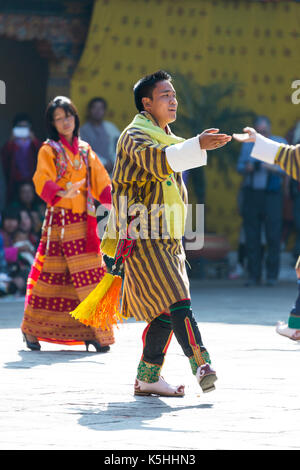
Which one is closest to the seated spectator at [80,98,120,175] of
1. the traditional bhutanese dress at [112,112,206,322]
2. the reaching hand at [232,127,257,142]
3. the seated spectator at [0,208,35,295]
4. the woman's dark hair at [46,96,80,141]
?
the seated spectator at [0,208,35,295]

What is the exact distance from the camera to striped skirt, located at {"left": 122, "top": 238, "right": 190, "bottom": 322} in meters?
5.33

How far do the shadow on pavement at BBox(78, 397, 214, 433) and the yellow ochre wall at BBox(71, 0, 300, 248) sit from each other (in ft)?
31.1

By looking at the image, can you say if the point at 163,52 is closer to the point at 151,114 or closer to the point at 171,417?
the point at 151,114

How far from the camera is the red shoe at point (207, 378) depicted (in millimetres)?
5137

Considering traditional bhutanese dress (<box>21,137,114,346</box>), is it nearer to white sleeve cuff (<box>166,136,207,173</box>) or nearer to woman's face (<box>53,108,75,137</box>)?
woman's face (<box>53,108,75,137</box>)

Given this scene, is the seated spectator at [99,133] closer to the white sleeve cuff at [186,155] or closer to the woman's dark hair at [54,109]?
the woman's dark hair at [54,109]

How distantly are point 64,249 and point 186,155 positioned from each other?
252cm

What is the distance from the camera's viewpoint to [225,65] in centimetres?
1496

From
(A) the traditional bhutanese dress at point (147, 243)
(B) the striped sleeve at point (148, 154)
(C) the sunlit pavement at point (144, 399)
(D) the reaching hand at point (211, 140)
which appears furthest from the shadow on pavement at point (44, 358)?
(D) the reaching hand at point (211, 140)

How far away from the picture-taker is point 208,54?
14891mm

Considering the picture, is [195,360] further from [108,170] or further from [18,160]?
[18,160]
